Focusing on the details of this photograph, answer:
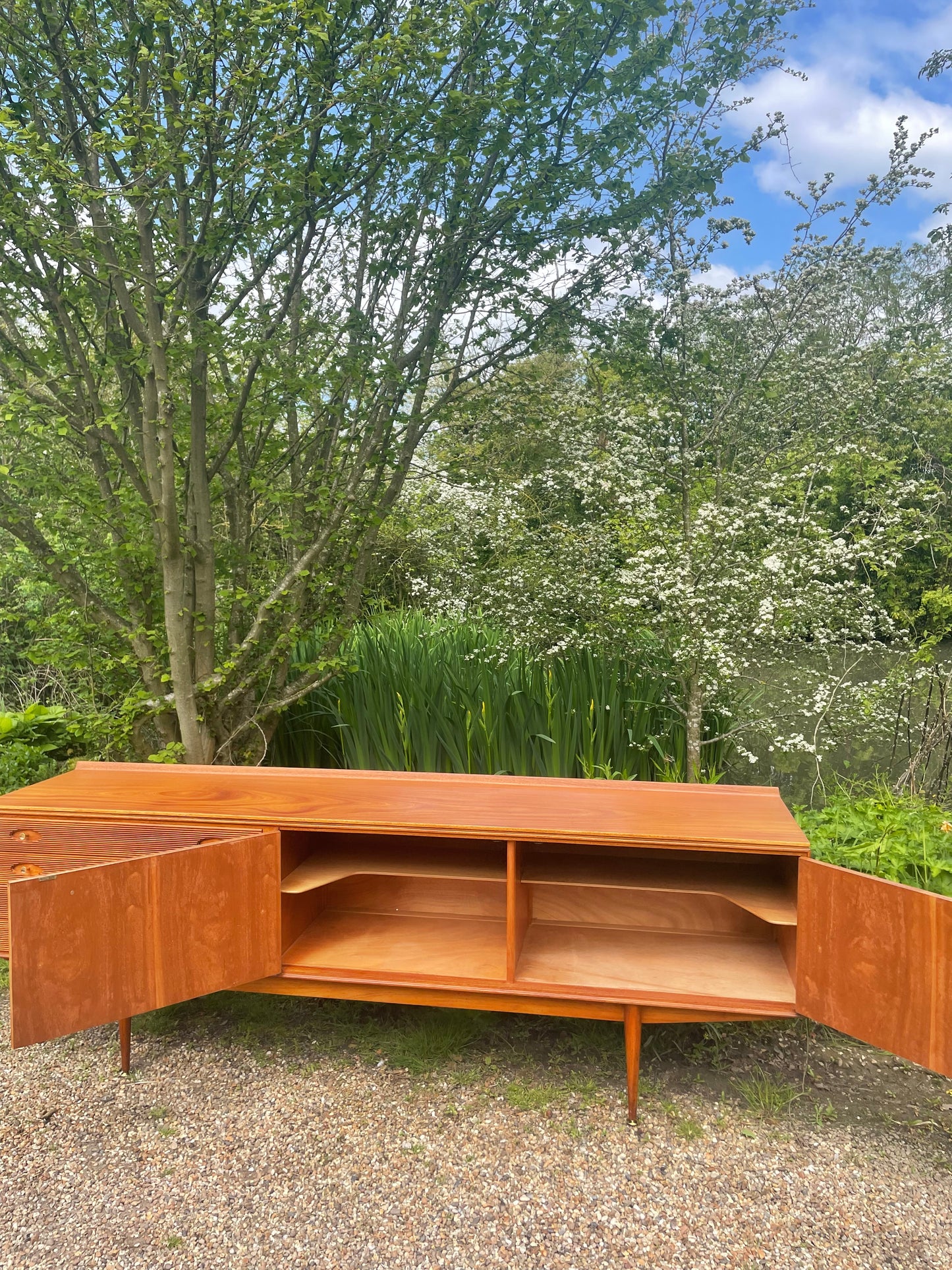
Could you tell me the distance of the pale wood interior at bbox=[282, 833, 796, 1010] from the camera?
1907 millimetres

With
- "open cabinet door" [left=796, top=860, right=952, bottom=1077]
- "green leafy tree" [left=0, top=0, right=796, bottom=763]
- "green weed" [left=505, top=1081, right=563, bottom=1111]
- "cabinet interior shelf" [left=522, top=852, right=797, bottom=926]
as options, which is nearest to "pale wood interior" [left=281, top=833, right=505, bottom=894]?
"cabinet interior shelf" [left=522, top=852, right=797, bottom=926]

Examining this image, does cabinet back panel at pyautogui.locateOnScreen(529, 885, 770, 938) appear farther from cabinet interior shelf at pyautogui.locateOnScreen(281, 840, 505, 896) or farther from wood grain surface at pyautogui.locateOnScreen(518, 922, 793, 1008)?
cabinet interior shelf at pyautogui.locateOnScreen(281, 840, 505, 896)

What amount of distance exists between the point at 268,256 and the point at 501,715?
7.06 ft

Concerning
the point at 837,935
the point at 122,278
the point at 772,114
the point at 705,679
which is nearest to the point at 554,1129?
the point at 837,935

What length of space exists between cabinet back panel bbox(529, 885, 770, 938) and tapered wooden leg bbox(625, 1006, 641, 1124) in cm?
36

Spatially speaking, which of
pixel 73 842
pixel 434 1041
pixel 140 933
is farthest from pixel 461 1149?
pixel 73 842

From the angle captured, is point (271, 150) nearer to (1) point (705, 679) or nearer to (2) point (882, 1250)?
(1) point (705, 679)

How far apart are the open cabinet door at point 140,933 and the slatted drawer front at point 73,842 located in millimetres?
155

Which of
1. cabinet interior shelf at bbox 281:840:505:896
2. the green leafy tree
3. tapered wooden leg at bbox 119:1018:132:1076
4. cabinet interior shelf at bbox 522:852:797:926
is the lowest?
tapered wooden leg at bbox 119:1018:132:1076

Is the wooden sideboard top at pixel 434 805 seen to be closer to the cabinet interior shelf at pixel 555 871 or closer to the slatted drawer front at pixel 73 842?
the slatted drawer front at pixel 73 842

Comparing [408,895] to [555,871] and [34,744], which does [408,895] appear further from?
[34,744]

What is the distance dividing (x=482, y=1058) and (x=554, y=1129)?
1.09 ft

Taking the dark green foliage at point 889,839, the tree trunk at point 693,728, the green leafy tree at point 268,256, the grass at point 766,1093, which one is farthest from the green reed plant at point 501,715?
the grass at point 766,1093

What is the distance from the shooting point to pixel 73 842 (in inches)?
82.1
